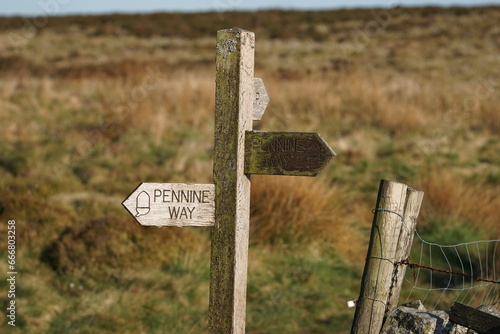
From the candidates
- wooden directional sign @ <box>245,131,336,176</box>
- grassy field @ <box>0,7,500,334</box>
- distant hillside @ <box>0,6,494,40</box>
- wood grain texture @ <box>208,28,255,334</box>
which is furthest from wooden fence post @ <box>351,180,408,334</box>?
distant hillside @ <box>0,6,494,40</box>

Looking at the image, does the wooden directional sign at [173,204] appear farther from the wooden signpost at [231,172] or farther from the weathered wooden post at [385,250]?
the weathered wooden post at [385,250]

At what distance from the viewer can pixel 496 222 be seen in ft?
19.5

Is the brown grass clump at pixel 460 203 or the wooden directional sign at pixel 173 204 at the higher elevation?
the wooden directional sign at pixel 173 204

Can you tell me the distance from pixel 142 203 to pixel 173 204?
0.45ft

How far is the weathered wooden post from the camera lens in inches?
108

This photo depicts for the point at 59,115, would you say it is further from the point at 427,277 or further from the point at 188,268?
the point at 427,277

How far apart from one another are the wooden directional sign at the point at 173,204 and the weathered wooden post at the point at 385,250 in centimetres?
78

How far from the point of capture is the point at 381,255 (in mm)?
2771

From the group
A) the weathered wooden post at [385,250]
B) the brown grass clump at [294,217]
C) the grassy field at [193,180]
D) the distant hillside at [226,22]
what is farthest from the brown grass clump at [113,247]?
the distant hillside at [226,22]

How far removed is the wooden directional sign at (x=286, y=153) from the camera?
102 inches

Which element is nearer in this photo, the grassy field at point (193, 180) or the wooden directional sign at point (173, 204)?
the wooden directional sign at point (173, 204)

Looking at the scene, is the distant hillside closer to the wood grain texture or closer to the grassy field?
the grassy field

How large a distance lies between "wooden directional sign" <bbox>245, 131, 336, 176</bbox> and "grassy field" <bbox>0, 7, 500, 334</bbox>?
2137 mm

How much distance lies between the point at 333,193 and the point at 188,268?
1.74 meters
